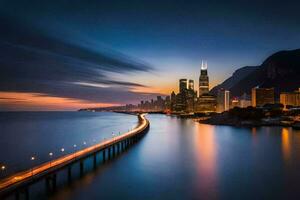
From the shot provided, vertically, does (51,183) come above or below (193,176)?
above

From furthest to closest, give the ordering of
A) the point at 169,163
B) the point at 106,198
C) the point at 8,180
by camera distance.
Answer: the point at 169,163 → the point at 106,198 → the point at 8,180

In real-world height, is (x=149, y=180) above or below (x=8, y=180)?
below

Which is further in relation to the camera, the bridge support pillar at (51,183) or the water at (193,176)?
the water at (193,176)

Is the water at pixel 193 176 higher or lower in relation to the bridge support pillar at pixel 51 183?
lower

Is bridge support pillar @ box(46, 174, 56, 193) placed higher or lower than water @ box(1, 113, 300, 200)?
higher

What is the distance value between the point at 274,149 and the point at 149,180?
135ft

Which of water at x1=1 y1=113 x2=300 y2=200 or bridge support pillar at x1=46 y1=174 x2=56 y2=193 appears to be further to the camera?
water at x1=1 y1=113 x2=300 y2=200

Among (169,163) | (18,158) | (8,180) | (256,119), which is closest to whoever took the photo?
(8,180)

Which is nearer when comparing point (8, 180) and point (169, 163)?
point (8, 180)

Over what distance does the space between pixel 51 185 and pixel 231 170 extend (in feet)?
91.4

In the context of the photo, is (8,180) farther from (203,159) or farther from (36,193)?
(203,159)

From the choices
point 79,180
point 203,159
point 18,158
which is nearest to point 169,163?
point 203,159

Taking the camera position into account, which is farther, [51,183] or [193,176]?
[193,176]

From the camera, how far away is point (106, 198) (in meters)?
34.4
